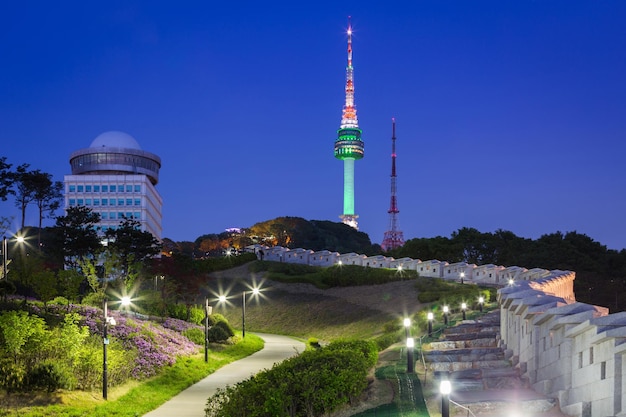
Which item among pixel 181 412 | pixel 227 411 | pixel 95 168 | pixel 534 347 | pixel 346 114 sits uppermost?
pixel 346 114

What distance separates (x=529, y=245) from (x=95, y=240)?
182 ft

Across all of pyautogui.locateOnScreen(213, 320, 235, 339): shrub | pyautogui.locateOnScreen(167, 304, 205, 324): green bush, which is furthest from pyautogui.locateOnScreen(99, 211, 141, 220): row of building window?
pyautogui.locateOnScreen(213, 320, 235, 339): shrub

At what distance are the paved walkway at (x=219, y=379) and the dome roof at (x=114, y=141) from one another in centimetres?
8627

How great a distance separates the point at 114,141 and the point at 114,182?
1006 centimetres

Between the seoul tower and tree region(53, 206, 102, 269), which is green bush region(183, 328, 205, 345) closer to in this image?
tree region(53, 206, 102, 269)

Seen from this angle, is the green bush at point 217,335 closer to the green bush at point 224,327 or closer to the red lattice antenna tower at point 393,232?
the green bush at point 224,327

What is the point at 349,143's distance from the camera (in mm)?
182750

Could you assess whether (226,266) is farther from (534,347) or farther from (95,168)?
(534,347)

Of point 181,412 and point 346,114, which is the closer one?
point 181,412

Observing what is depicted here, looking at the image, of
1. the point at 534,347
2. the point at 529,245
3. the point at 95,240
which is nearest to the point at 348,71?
the point at 529,245

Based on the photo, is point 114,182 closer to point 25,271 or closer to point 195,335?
point 25,271

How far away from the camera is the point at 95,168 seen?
11956cm

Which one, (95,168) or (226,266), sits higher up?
(95,168)

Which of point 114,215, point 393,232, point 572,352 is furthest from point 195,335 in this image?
point 393,232
